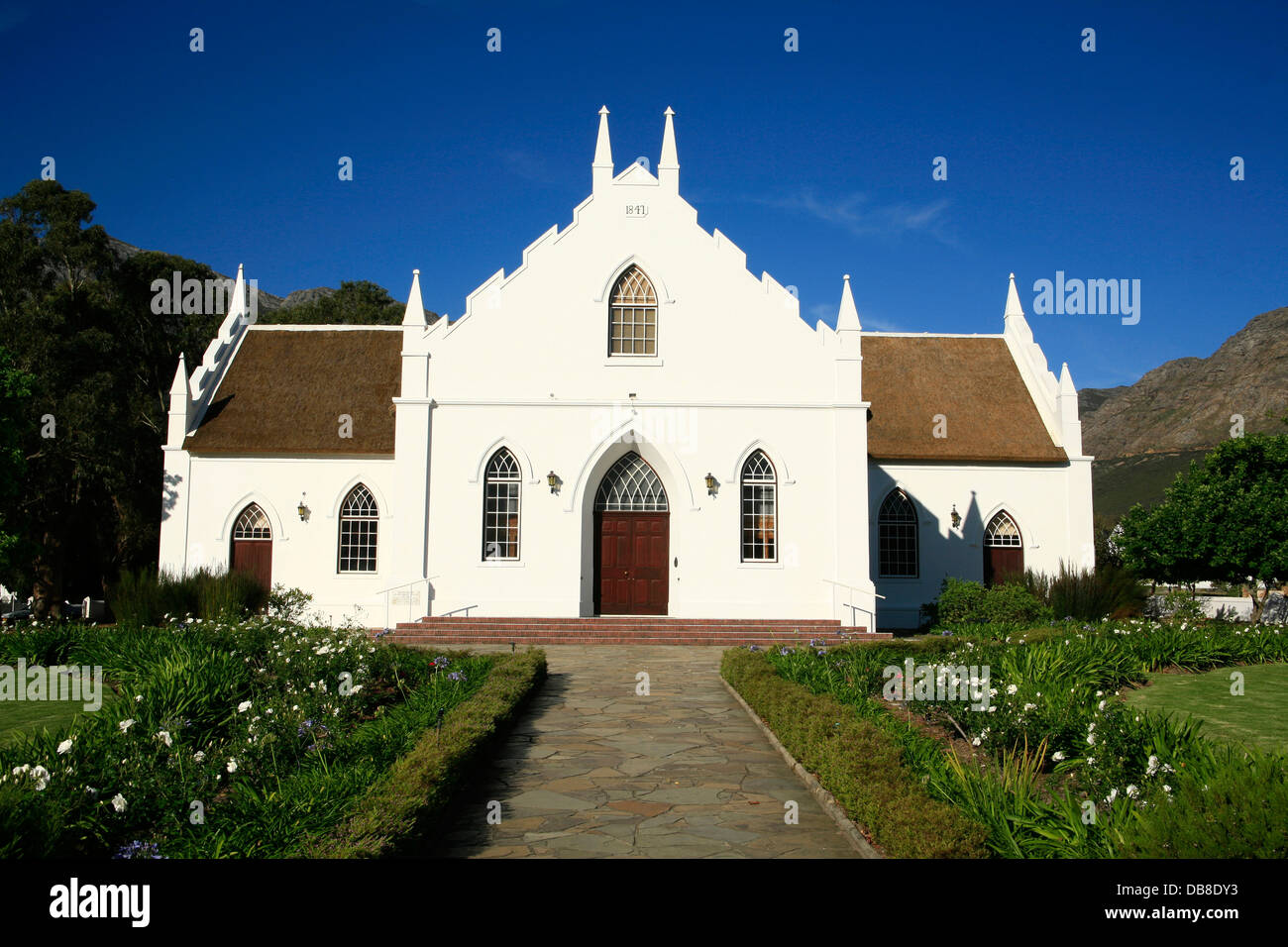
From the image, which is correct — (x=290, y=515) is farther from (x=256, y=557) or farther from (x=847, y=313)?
(x=847, y=313)

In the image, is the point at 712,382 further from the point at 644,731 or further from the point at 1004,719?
the point at 1004,719

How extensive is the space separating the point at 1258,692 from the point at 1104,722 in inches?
220

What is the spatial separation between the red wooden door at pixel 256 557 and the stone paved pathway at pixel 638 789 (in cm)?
1502

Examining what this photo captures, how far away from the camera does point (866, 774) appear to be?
748 centimetres

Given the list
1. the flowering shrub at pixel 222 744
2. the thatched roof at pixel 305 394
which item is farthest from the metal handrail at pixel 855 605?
the thatched roof at pixel 305 394

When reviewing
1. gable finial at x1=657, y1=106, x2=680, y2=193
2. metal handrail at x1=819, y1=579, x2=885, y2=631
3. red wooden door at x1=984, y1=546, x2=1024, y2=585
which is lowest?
metal handrail at x1=819, y1=579, x2=885, y2=631

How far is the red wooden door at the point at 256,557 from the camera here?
1016 inches

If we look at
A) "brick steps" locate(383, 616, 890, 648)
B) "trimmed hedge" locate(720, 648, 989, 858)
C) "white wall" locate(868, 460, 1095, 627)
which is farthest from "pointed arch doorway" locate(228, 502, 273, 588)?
"trimmed hedge" locate(720, 648, 989, 858)

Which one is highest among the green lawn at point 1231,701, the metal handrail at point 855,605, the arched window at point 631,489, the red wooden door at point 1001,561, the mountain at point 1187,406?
the mountain at point 1187,406

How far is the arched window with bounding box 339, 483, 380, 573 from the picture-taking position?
2595 cm

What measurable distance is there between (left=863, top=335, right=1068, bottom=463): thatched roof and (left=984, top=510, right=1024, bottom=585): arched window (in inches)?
73.2

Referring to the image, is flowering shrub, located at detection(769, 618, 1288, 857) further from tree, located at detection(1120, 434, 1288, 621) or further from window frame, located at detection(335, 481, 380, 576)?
window frame, located at detection(335, 481, 380, 576)

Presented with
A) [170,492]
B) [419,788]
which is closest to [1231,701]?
[419,788]

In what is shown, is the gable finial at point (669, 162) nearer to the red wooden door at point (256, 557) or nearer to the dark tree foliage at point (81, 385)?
the red wooden door at point (256, 557)
